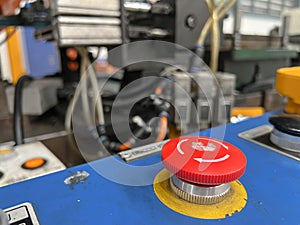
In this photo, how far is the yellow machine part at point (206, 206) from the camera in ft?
0.96

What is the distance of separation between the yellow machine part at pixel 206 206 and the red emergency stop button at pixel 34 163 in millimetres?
290

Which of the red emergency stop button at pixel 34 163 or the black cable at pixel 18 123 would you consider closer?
the red emergency stop button at pixel 34 163

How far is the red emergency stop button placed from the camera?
50 cm

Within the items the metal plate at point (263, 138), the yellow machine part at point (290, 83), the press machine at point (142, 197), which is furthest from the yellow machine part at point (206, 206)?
the yellow machine part at point (290, 83)

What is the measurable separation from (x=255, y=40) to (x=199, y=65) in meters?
0.72

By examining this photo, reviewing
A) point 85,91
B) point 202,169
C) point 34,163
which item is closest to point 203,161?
point 202,169

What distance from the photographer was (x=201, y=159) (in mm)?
306

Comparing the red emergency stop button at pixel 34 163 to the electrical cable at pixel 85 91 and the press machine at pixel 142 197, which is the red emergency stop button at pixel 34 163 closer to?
the press machine at pixel 142 197

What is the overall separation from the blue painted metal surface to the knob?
0.03 m

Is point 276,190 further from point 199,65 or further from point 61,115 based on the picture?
point 61,115

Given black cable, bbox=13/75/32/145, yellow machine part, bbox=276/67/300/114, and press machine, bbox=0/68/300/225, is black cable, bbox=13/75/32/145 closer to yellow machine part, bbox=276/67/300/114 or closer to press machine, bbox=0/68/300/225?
press machine, bbox=0/68/300/225

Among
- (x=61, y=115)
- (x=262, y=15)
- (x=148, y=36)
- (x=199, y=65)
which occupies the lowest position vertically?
(x=61, y=115)

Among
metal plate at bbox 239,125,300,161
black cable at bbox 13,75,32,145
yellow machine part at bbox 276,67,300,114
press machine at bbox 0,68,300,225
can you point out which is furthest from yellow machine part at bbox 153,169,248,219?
black cable at bbox 13,75,32,145

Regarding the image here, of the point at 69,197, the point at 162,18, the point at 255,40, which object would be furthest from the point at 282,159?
the point at 255,40
